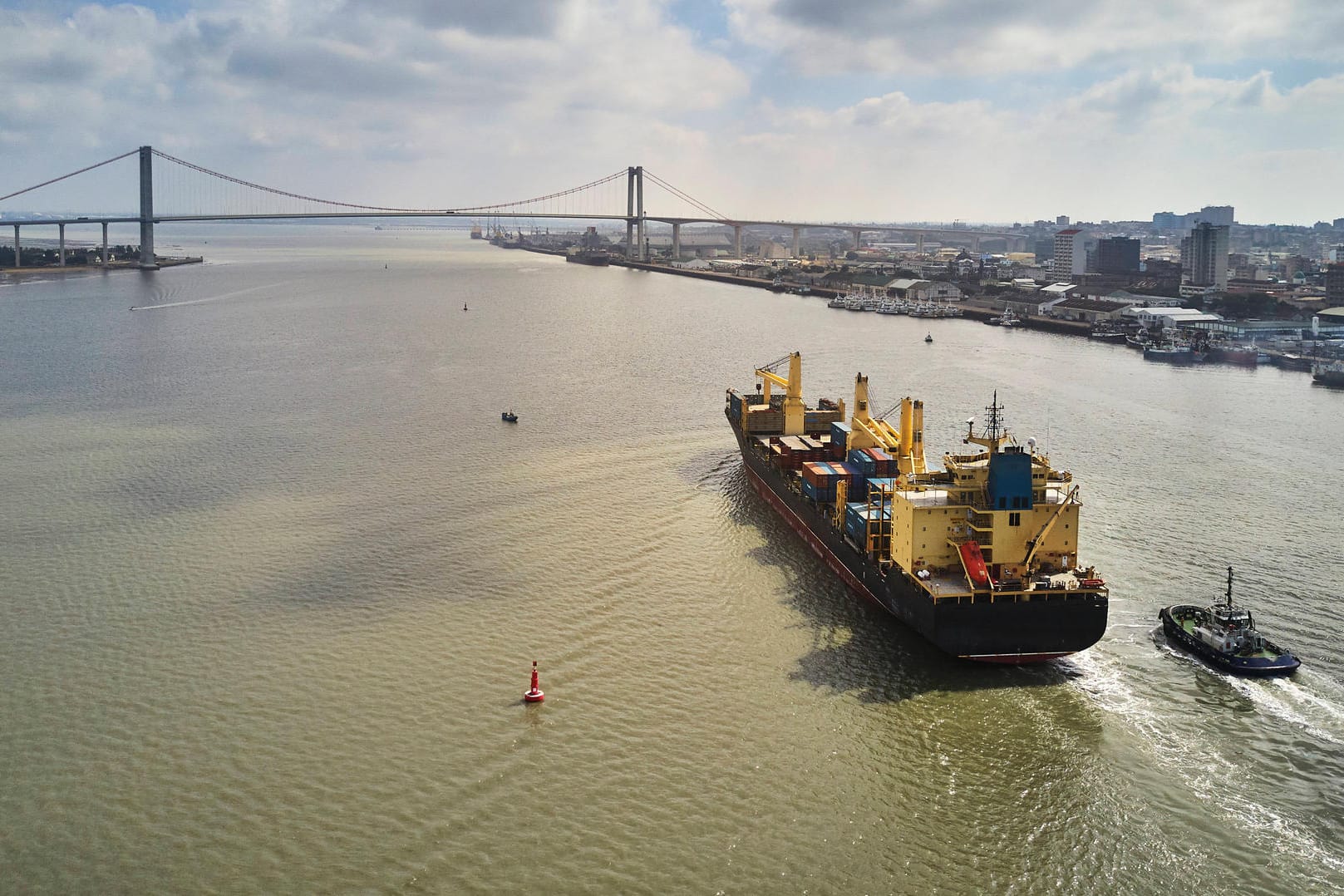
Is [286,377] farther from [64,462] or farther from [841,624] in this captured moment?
[841,624]

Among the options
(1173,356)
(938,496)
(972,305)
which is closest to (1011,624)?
(938,496)

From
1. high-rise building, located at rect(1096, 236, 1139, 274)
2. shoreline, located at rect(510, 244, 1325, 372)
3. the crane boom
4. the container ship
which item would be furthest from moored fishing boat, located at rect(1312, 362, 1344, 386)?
high-rise building, located at rect(1096, 236, 1139, 274)

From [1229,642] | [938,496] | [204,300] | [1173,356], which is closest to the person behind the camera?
[1229,642]

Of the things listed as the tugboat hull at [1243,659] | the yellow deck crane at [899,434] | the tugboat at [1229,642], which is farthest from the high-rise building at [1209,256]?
the tugboat hull at [1243,659]

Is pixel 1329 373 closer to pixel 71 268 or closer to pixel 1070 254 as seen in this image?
pixel 1070 254

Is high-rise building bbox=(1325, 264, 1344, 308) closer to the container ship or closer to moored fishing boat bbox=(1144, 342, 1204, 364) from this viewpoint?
moored fishing boat bbox=(1144, 342, 1204, 364)

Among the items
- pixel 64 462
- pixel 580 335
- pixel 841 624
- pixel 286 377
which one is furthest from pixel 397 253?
pixel 841 624

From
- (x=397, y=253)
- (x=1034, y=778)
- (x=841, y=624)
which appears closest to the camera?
(x=1034, y=778)
